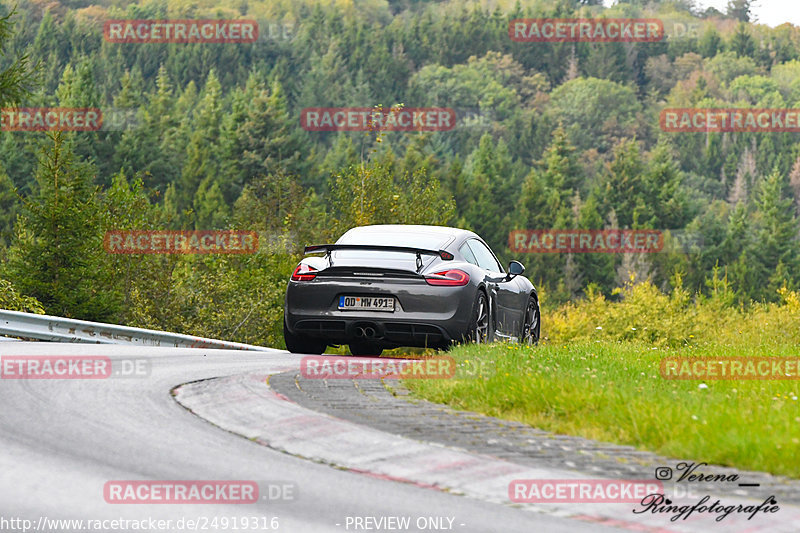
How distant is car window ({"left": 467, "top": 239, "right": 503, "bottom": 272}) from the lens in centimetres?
1353

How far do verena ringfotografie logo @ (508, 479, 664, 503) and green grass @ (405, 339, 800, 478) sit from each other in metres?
0.79

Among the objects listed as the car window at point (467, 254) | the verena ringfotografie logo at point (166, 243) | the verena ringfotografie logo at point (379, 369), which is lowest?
the verena ringfotografie logo at point (166, 243)

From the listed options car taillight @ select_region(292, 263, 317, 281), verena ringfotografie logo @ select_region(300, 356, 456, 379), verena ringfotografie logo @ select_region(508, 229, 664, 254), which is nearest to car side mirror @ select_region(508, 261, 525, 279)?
car taillight @ select_region(292, 263, 317, 281)

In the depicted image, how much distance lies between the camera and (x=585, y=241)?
120 meters

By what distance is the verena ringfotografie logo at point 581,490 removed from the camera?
18.7 feet

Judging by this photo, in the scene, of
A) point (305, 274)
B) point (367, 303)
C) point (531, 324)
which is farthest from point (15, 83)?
point (367, 303)

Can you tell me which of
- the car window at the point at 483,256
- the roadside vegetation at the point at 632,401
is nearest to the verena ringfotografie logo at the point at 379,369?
the roadside vegetation at the point at 632,401

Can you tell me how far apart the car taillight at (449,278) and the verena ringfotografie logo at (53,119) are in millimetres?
94540

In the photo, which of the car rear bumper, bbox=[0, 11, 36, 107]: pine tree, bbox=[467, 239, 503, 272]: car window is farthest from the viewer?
bbox=[0, 11, 36, 107]: pine tree

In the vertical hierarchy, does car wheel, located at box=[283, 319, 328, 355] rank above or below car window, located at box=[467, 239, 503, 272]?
below

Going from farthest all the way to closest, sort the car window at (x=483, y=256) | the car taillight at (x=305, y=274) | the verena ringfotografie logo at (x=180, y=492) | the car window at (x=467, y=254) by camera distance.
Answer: the car window at (x=483, y=256) → the car window at (x=467, y=254) → the car taillight at (x=305, y=274) → the verena ringfotografie logo at (x=180, y=492)

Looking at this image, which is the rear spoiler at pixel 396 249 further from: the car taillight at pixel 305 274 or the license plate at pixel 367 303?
the license plate at pixel 367 303

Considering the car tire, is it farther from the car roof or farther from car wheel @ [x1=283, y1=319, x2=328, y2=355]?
car wheel @ [x1=283, y1=319, x2=328, y2=355]

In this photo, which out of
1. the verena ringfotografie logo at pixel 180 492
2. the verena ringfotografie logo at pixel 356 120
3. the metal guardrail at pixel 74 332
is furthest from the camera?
the verena ringfotografie logo at pixel 356 120
